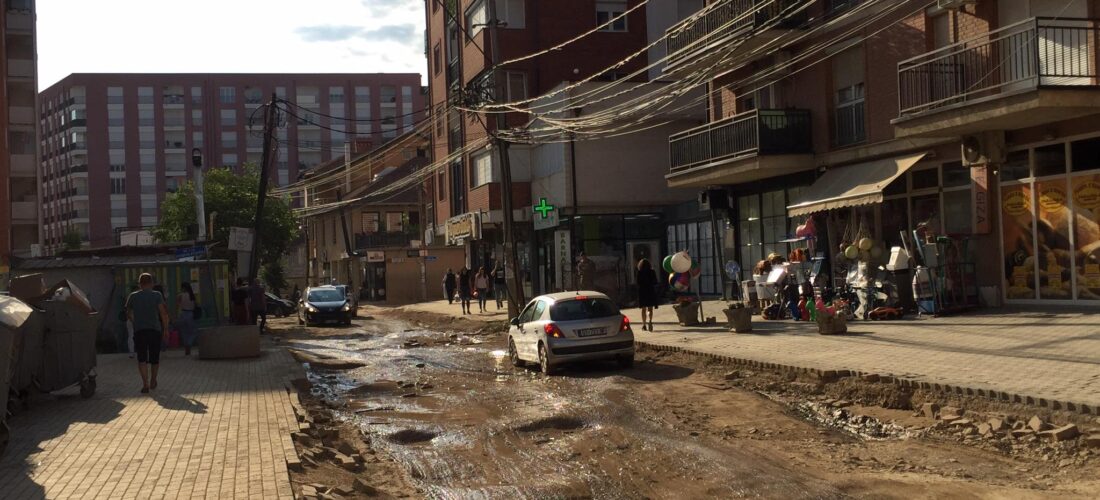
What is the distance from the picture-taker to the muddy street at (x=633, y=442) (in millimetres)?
7531

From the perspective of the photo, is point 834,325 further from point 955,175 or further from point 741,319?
point 955,175

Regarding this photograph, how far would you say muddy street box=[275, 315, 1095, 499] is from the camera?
7.53 m

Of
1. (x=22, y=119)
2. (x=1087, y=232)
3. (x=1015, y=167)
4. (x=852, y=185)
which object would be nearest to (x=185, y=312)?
(x=852, y=185)

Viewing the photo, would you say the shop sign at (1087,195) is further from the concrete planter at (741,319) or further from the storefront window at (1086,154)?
the concrete planter at (741,319)

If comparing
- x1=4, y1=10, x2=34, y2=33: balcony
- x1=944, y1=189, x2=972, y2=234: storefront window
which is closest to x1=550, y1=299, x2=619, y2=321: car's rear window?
x1=944, y1=189, x2=972, y2=234: storefront window

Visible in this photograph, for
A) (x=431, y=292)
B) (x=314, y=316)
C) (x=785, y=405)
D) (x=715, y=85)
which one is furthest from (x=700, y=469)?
(x=431, y=292)

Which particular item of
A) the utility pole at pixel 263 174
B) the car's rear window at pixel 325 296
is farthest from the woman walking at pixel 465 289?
the utility pole at pixel 263 174

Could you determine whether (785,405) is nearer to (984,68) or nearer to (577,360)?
(577,360)

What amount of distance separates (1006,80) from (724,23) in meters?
8.64

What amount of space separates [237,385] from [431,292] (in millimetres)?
36965

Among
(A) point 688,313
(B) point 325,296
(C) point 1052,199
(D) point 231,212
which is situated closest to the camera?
(C) point 1052,199

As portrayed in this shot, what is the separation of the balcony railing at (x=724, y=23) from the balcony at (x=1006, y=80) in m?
3.51

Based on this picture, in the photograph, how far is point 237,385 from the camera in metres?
14.5

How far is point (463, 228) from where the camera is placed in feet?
134
